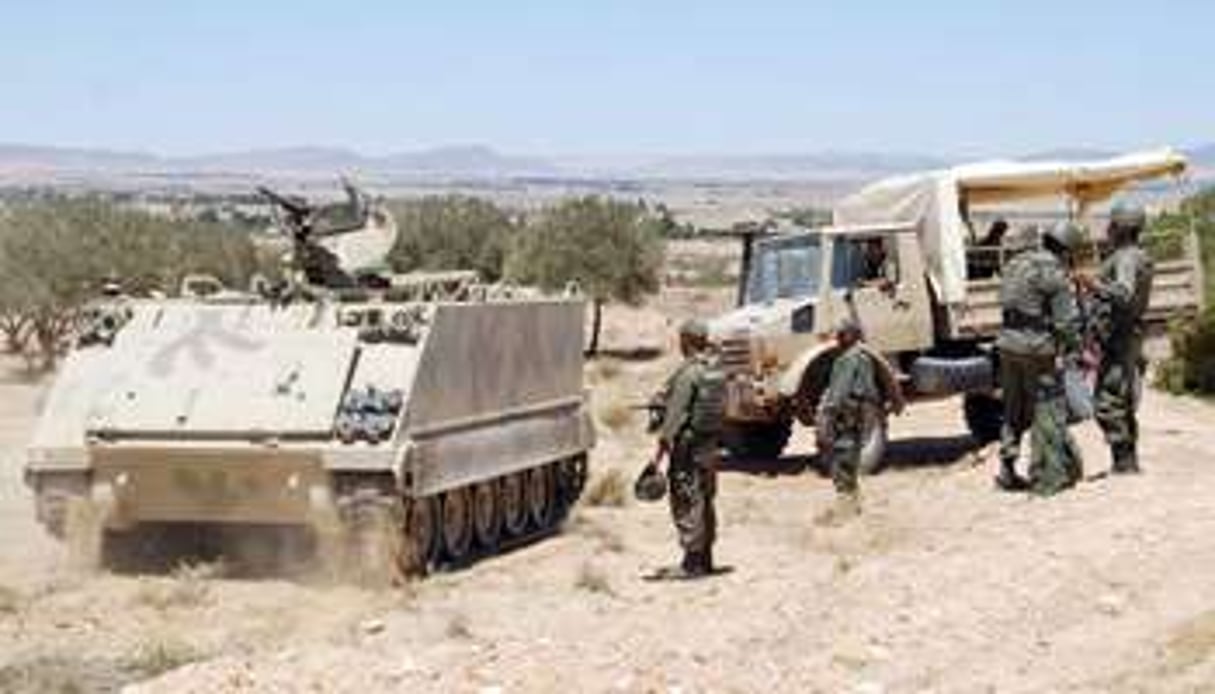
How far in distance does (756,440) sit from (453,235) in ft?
115

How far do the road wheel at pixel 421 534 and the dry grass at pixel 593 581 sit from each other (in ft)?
3.34

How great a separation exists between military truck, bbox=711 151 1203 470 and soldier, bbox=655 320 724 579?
6.12 m

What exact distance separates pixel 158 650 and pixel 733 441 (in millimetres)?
11539

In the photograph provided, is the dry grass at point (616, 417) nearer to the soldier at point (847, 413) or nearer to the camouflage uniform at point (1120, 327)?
the soldier at point (847, 413)

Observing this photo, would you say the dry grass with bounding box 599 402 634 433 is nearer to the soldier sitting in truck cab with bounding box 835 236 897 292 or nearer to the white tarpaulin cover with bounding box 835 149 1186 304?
the white tarpaulin cover with bounding box 835 149 1186 304

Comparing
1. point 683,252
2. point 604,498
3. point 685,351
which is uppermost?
point 685,351

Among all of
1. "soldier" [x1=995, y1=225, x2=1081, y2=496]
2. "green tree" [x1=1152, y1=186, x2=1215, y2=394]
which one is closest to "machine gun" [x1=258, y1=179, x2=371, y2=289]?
"soldier" [x1=995, y1=225, x2=1081, y2=496]

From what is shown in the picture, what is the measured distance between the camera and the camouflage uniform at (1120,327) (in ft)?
51.1

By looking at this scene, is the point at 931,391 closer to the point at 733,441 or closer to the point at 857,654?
the point at 733,441

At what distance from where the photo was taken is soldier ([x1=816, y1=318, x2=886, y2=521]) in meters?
18.3

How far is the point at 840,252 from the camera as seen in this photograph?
21891 mm

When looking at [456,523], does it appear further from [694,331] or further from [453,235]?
[453,235]

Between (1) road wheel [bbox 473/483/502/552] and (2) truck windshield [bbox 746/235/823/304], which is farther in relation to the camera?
(2) truck windshield [bbox 746/235/823/304]

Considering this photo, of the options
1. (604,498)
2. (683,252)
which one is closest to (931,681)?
(604,498)
